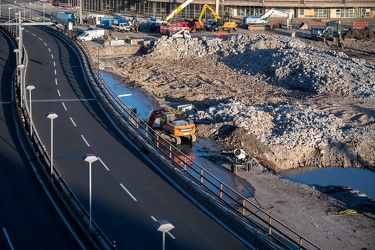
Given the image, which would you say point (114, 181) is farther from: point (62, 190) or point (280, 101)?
point (280, 101)

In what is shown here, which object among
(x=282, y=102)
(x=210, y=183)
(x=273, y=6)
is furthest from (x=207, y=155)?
(x=273, y=6)

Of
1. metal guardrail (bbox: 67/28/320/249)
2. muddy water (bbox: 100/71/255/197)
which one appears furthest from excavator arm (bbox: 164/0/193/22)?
metal guardrail (bbox: 67/28/320/249)

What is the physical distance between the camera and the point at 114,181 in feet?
90.7

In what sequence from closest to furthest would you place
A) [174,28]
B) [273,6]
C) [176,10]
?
[174,28] → [176,10] → [273,6]

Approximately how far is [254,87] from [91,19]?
3468 cm

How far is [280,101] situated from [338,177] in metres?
13.4

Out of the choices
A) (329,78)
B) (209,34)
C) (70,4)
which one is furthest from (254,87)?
(70,4)

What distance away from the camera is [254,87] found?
5525 centimetres

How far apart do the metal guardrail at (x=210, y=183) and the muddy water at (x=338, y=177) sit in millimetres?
6032

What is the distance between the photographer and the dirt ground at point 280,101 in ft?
87.7

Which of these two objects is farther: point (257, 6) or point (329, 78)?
point (257, 6)

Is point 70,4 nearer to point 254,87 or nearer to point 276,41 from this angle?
point 276,41

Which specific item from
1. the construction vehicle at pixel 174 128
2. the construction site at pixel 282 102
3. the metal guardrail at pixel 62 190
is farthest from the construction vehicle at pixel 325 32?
the metal guardrail at pixel 62 190

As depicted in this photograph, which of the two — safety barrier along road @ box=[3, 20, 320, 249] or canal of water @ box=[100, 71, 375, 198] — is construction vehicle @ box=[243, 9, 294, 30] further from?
canal of water @ box=[100, 71, 375, 198]
